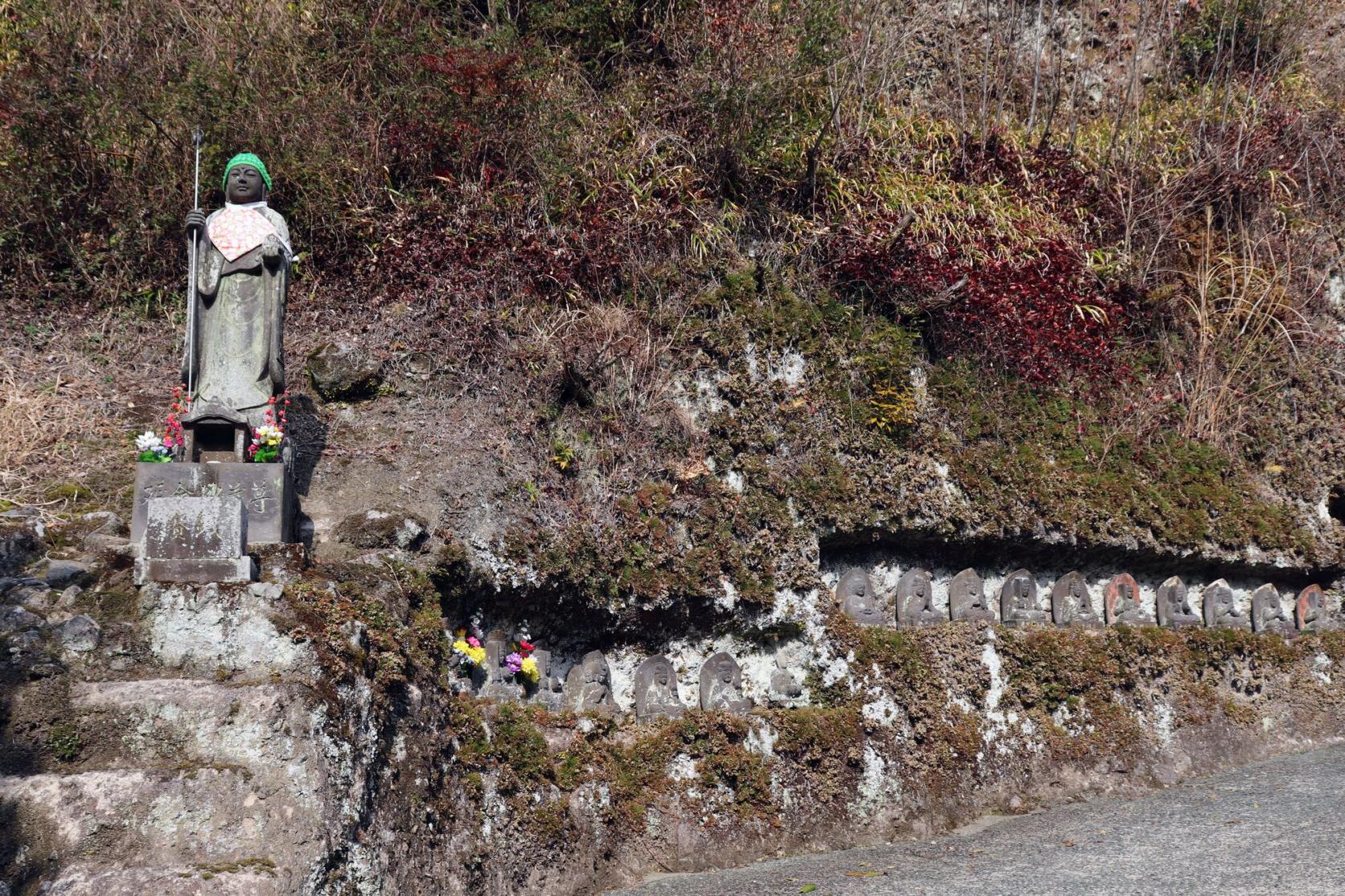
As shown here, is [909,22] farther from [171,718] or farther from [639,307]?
[171,718]

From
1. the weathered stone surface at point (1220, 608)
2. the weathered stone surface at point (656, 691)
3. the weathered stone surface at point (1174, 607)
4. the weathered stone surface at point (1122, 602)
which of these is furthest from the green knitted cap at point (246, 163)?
the weathered stone surface at point (1220, 608)

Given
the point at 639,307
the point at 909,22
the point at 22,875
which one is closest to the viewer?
the point at 22,875

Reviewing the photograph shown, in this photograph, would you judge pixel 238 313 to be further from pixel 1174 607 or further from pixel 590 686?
pixel 1174 607

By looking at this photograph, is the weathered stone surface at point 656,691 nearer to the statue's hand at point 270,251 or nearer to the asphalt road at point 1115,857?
the asphalt road at point 1115,857

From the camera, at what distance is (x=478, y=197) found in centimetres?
988

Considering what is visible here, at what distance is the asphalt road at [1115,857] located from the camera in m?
6.20

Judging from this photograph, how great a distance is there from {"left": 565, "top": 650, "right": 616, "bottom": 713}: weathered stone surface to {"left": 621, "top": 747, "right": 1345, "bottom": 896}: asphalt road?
118 cm

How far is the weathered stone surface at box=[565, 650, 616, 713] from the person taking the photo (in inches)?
296

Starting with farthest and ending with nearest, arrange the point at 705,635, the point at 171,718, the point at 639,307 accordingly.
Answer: the point at 639,307, the point at 705,635, the point at 171,718

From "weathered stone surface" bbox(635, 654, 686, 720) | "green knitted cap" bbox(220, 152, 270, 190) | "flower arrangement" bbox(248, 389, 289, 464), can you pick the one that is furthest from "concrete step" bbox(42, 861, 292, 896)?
"green knitted cap" bbox(220, 152, 270, 190)

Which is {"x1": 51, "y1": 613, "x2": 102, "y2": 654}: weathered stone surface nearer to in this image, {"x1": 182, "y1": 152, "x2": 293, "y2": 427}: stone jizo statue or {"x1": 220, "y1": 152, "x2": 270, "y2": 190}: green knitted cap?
{"x1": 182, "y1": 152, "x2": 293, "y2": 427}: stone jizo statue

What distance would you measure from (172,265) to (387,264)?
6.27 ft

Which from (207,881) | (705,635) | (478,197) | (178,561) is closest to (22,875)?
(207,881)

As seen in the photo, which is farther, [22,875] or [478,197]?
[478,197]
